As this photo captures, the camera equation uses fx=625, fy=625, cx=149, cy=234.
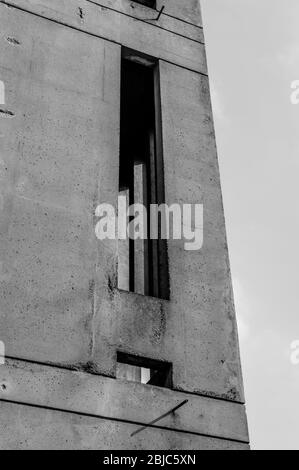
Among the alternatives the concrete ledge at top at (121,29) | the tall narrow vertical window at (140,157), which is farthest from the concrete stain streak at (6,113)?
the tall narrow vertical window at (140,157)

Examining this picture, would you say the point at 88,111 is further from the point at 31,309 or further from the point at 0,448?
the point at 0,448

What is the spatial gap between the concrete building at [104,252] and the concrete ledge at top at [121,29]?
1.0 inches

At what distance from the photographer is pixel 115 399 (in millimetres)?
6562

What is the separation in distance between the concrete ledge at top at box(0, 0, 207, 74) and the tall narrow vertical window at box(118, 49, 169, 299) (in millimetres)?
294

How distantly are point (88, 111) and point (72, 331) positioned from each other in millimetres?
3320

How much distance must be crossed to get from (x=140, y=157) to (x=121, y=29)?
207 cm

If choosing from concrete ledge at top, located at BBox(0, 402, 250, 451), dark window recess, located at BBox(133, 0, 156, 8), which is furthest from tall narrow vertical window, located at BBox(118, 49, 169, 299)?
concrete ledge at top, located at BBox(0, 402, 250, 451)

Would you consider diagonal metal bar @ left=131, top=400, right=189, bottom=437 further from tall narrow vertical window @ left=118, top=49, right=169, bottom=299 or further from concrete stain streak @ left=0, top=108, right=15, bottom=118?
concrete stain streak @ left=0, top=108, right=15, bottom=118

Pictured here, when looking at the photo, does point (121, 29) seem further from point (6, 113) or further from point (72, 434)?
point (72, 434)

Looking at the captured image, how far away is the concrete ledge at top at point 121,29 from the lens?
9445mm

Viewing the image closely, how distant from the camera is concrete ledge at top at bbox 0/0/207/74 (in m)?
9.45

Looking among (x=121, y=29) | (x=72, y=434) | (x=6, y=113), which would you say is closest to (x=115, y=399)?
(x=72, y=434)

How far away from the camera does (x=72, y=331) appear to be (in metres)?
6.84

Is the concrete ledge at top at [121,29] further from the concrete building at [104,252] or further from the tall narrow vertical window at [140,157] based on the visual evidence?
the tall narrow vertical window at [140,157]
